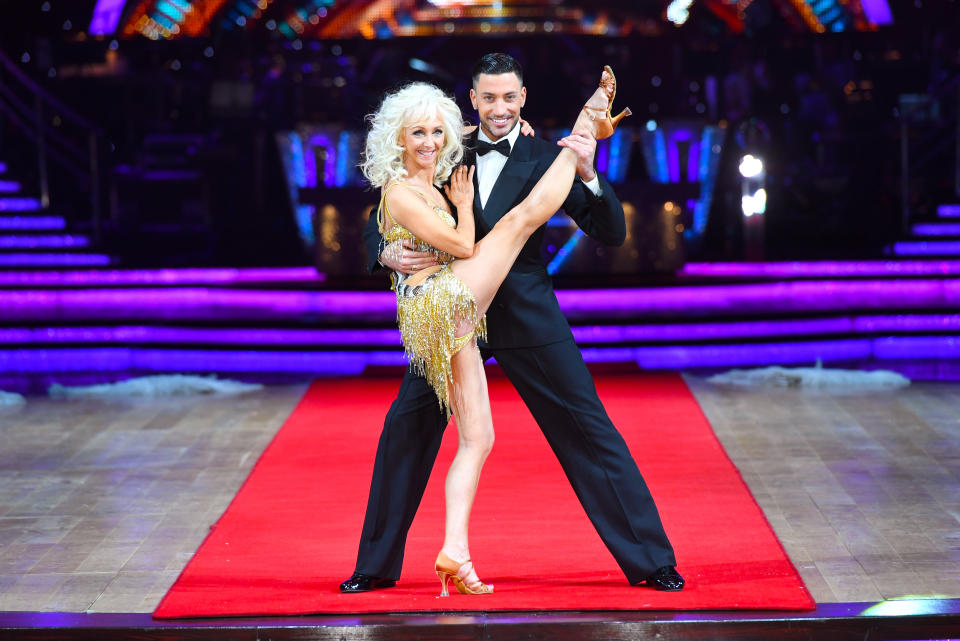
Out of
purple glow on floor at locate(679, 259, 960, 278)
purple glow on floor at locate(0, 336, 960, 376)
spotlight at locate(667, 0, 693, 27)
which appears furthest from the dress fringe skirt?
spotlight at locate(667, 0, 693, 27)

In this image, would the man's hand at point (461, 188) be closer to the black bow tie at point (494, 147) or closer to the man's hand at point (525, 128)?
the black bow tie at point (494, 147)

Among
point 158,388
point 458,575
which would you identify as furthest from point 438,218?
point 158,388

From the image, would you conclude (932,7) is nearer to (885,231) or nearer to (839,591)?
(885,231)

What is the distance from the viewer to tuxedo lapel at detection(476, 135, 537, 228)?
10.9 ft

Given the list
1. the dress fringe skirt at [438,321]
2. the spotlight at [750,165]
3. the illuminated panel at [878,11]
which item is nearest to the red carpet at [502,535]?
the dress fringe skirt at [438,321]

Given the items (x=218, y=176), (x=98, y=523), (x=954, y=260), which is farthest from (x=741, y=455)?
(x=218, y=176)

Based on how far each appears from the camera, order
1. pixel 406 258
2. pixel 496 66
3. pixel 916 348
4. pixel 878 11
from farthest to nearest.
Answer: pixel 878 11 < pixel 916 348 < pixel 406 258 < pixel 496 66

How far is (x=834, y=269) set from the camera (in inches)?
373

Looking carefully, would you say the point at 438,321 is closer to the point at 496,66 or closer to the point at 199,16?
the point at 496,66

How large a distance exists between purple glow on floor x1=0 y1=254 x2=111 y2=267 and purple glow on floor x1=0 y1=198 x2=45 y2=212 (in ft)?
2.75

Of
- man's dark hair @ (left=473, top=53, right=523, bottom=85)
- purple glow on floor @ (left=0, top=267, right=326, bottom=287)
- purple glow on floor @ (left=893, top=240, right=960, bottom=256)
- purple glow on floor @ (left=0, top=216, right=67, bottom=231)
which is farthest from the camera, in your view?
purple glow on floor @ (left=0, top=216, right=67, bottom=231)

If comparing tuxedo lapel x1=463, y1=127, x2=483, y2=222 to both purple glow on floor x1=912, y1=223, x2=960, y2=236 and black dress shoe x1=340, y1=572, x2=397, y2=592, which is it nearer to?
black dress shoe x1=340, y1=572, x2=397, y2=592

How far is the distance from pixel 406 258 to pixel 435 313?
0.17m

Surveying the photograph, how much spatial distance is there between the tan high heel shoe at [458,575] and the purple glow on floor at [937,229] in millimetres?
7657
